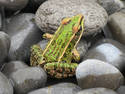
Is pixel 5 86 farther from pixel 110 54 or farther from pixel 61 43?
pixel 110 54

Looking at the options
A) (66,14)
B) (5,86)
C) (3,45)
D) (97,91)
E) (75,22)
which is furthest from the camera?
(66,14)

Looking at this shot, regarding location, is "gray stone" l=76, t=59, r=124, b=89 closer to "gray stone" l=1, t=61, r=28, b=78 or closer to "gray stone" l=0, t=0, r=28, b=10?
"gray stone" l=1, t=61, r=28, b=78

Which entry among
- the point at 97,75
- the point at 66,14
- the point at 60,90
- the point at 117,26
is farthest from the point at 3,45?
the point at 117,26

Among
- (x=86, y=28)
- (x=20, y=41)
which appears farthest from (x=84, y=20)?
(x=20, y=41)

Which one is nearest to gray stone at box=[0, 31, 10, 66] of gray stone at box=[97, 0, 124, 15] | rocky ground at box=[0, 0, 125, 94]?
rocky ground at box=[0, 0, 125, 94]

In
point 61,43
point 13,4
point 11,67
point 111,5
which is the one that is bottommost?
point 11,67
